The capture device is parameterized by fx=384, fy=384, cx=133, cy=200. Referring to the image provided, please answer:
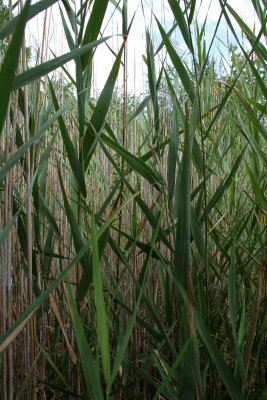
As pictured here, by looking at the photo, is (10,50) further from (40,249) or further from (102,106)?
(40,249)

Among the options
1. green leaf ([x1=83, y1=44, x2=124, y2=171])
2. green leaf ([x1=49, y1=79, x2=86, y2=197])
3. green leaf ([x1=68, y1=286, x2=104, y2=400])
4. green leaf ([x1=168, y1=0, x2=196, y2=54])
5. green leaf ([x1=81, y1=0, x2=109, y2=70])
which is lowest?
green leaf ([x1=68, y1=286, x2=104, y2=400])

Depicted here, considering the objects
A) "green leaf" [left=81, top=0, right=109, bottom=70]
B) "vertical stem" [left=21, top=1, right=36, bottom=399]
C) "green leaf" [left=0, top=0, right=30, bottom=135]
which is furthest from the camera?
"vertical stem" [left=21, top=1, right=36, bottom=399]

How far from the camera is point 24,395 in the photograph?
837 mm

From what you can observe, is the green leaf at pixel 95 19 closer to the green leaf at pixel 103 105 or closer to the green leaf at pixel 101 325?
the green leaf at pixel 103 105

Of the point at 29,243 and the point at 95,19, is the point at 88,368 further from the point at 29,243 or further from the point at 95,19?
the point at 95,19

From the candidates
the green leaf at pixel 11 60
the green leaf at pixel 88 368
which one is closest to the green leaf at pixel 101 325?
the green leaf at pixel 88 368

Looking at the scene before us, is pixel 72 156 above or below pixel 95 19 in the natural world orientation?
below

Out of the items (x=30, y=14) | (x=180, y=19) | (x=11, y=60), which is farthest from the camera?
(x=180, y=19)

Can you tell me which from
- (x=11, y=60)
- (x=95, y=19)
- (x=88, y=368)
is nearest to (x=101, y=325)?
(x=88, y=368)

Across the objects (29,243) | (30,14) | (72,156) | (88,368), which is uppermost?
(30,14)

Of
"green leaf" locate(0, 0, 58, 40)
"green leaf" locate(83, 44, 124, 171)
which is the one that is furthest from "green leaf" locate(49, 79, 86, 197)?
"green leaf" locate(0, 0, 58, 40)

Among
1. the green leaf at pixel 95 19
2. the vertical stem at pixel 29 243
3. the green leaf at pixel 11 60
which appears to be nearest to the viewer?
the green leaf at pixel 11 60

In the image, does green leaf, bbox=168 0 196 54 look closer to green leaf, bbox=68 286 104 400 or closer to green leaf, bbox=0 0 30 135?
green leaf, bbox=0 0 30 135

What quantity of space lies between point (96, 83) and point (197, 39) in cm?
55
